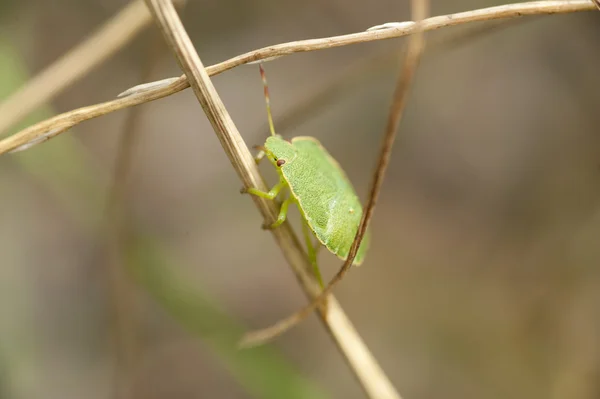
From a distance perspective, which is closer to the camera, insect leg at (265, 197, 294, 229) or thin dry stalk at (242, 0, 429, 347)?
thin dry stalk at (242, 0, 429, 347)

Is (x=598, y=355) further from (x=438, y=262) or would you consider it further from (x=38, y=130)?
(x=38, y=130)

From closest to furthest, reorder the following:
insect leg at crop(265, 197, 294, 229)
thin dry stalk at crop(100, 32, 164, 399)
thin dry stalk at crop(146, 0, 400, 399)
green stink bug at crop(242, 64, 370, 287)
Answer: thin dry stalk at crop(146, 0, 400, 399), insect leg at crop(265, 197, 294, 229), green stink bug at crop(242, 64, 370, 287), thin dry stalk at crop(100, 32, 164, 399)

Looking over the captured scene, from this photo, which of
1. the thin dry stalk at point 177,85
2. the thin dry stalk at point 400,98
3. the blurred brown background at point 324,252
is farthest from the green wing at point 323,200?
the blurred brown background at point 324,252

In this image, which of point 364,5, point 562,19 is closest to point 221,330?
point 364,5

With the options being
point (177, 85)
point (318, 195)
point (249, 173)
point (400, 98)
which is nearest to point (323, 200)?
point (318, 195)

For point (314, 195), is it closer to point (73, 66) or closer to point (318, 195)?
point (318, 195)

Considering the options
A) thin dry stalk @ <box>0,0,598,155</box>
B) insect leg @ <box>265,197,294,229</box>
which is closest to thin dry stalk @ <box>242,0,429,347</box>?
thin dry stalk @ <box>0,0,598,155</box>

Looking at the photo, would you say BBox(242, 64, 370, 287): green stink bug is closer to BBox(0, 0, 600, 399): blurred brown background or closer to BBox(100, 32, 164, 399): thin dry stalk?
BBox(100, 32, 164, 399): thin dry stalk
